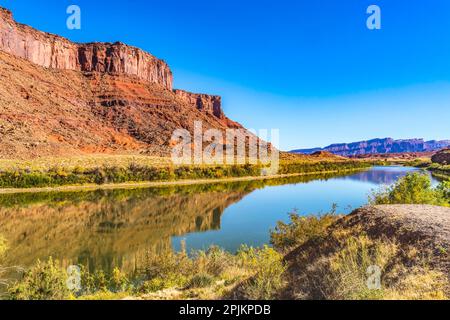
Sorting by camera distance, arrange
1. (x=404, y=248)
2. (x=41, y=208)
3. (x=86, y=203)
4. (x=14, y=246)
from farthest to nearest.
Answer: (x=86, y=203)
(x=41, y=208)
(x=14, y=246)
(x=404, y=248)

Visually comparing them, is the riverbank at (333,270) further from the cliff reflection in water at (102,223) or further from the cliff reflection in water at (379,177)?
the cliff reflection in water at (379,177)

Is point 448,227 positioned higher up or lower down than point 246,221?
higher up

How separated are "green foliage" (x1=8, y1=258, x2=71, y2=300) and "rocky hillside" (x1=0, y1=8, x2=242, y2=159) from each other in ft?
151

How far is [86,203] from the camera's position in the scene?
28.1 m

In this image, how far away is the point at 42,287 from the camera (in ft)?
24.0

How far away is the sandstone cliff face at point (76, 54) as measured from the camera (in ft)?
289

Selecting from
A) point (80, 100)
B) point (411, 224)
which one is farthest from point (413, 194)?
point (80, 100)

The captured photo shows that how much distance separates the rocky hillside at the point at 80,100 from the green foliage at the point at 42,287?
4607cm

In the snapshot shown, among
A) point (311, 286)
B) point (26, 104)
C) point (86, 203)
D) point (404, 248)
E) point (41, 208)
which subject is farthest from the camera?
point (26, 104)

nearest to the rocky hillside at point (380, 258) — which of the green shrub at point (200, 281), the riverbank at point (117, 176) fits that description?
the green shrub at point (200, 281)

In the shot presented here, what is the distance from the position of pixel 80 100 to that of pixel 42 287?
89.4 m

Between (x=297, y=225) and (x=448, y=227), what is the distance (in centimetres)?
696
